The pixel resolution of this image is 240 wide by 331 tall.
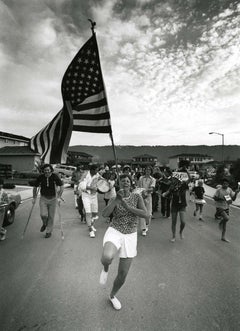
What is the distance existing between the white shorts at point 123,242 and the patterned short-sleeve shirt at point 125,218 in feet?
0.21

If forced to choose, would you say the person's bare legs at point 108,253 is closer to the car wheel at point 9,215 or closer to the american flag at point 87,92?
the american flag at point 87,92

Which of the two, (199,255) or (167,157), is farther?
(167,157)

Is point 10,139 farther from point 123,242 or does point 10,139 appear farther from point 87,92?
point 123,242

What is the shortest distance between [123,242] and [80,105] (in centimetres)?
261

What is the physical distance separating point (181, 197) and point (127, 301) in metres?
3.16

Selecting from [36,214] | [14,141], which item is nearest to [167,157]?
[14,141]

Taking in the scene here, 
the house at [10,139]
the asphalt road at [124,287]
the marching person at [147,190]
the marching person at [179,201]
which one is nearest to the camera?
the asphalt road at [124,287]

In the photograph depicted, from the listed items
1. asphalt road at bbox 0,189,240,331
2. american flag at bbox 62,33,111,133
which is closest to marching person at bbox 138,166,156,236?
asphalt road at bbox 0,189,240,331

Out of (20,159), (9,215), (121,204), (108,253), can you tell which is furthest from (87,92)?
(20,159)

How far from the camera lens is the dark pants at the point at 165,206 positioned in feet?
28.8

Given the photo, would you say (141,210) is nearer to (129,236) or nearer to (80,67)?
(129,236)

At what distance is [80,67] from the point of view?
421cm

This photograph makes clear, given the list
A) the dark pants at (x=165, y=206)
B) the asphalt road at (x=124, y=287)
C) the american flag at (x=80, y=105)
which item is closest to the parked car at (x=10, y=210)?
the asphalt road at (x=124, y=287)

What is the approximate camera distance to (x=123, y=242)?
9.55 feet
